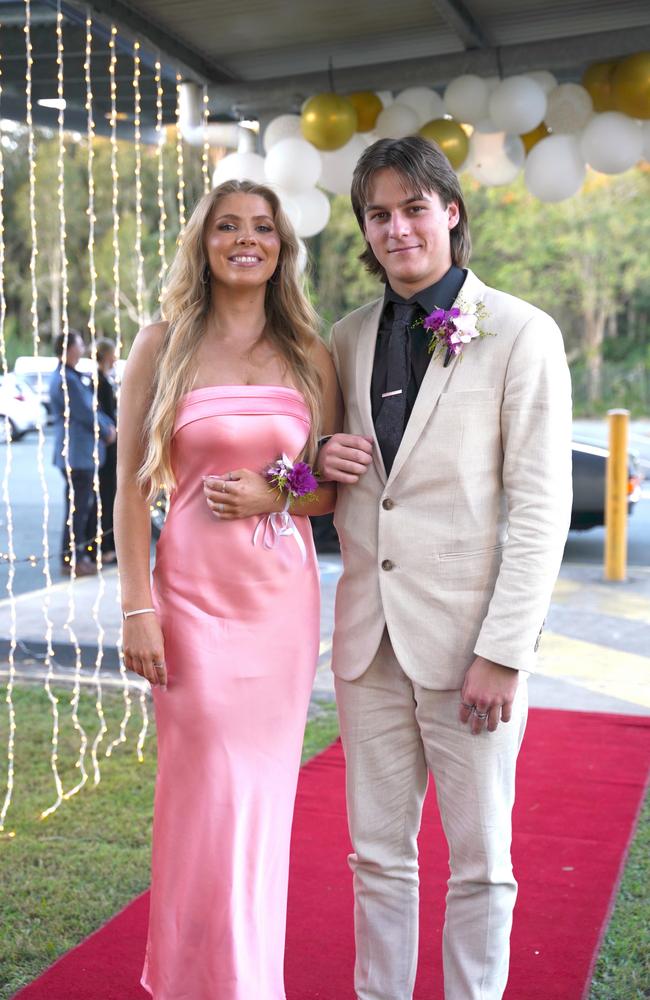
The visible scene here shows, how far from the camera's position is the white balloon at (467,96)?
5.88m

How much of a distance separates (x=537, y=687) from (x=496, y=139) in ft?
9.98

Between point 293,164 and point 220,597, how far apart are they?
4024mm

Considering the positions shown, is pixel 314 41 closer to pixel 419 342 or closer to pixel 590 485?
pixel 419 342

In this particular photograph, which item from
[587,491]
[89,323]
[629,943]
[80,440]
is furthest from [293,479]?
[587,491]

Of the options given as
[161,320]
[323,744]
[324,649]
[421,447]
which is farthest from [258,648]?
[324,649]

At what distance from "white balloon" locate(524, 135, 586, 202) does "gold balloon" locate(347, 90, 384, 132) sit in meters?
0.90

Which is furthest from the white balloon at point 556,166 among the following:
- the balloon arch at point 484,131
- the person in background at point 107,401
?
the person in background at point 107,401

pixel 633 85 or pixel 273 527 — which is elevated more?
pixel 633 85

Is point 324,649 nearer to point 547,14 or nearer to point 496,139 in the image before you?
point 496,139

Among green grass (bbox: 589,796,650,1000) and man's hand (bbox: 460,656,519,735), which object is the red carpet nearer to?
green grass (bbox: 589,796,650,1000)

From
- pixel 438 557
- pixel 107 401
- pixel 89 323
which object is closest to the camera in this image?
pixel 438 557

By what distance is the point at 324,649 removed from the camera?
21.7 ft

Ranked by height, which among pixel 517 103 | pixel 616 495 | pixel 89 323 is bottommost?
pixel 616 495

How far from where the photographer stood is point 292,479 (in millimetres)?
2539
